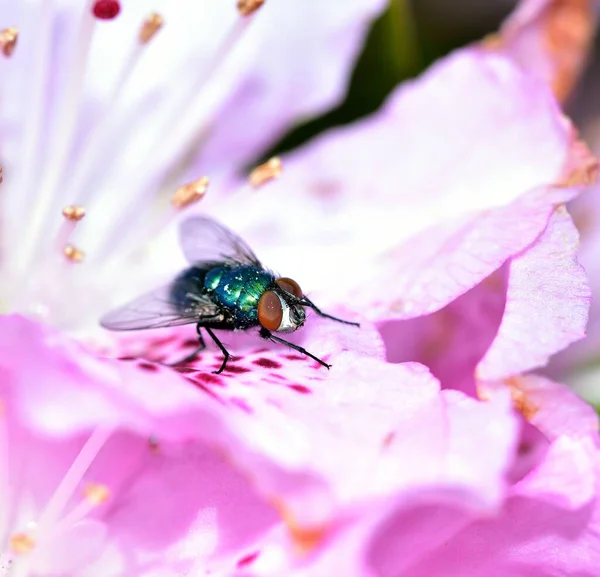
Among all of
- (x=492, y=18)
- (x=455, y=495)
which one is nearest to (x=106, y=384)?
(x=455, y=495)

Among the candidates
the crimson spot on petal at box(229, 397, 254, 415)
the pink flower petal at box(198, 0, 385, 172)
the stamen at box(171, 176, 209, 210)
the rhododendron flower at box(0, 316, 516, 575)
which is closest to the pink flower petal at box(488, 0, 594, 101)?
the pink flower petal at box(198, 0, 385, 172)

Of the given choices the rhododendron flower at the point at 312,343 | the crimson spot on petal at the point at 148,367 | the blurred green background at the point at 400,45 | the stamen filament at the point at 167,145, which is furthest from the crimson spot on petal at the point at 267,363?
the blurred green background at the point at 400,45

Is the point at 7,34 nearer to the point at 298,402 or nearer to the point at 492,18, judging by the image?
the point at 298,402

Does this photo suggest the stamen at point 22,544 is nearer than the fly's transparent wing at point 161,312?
Yes

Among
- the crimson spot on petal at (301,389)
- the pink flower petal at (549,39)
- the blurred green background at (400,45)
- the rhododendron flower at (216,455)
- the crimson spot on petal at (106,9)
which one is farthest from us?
the blurred green background at (400,45)

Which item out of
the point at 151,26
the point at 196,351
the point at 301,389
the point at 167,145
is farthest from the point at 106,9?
the point at 301,389

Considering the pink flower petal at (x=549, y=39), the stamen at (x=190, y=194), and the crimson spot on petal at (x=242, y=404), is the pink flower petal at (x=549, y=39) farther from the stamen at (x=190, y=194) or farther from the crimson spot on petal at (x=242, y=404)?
the crimson spot on petal at (x=242, y=404)
